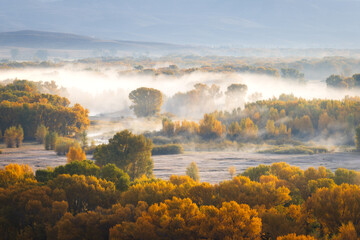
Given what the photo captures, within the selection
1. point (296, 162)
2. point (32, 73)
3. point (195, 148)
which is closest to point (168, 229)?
point (296, 162)

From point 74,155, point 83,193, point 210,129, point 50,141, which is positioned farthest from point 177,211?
point 210,129

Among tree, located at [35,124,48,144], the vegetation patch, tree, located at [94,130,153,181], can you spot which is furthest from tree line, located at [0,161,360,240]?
tree, located at [35,124,48,144]

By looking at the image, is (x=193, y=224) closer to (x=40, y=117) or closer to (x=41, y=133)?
(x=41, y=133)

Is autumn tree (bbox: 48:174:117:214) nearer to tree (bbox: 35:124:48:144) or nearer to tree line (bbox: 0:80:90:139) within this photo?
tree (bbox: 35:124:48:144)

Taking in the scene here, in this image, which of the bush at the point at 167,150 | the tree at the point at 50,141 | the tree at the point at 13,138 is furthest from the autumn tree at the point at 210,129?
the tree at the point at 13,138

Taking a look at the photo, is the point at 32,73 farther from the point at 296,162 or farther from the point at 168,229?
the point at 168,229

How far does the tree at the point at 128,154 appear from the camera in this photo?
39938 mm

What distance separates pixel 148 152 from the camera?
41031mm

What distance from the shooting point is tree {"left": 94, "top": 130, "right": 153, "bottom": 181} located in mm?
39938

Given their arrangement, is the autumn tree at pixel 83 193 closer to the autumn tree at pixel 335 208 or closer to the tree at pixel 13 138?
the autumn tree at pixel 335 208

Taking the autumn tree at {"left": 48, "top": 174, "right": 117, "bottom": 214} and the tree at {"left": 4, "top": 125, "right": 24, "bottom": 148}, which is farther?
the tree at {"left": 4, "top": 125, "right": 24, "bottom": 148}

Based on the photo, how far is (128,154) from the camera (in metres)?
40.2

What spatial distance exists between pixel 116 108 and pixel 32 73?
76.0 metres

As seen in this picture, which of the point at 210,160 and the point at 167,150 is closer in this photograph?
the point at 210,160
